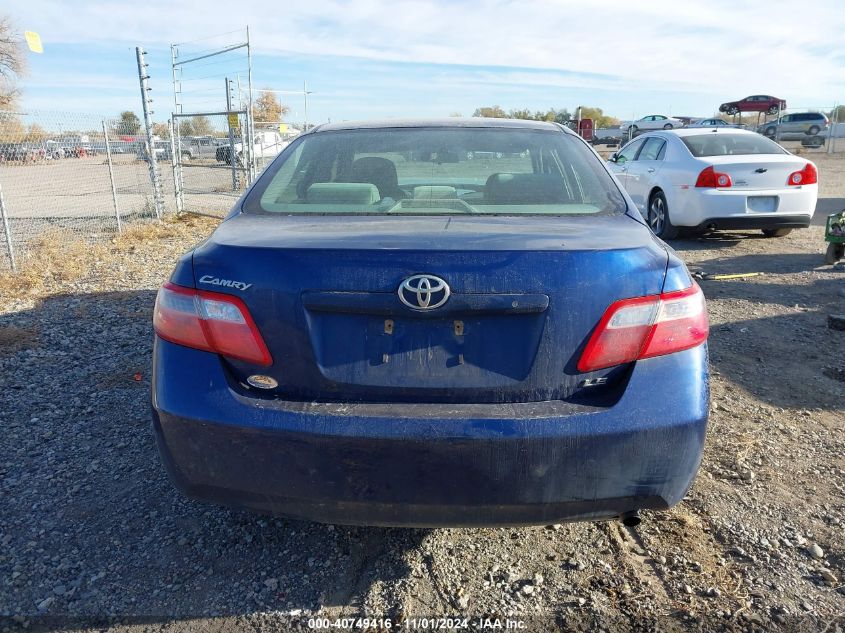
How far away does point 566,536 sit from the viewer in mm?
2562

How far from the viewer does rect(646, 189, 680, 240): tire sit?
29.6ft

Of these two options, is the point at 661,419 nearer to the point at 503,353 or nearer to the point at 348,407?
the point at 503,353

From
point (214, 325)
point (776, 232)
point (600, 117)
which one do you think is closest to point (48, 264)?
point (214, 325)

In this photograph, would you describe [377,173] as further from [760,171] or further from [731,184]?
[760,171]

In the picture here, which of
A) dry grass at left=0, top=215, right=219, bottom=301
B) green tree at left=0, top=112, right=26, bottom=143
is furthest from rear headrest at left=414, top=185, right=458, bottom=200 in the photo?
green tree at left=0, top=112, right=26, bottom=143

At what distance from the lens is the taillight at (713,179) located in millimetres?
8109

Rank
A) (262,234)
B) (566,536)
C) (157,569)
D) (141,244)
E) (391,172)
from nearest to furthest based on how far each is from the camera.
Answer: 1. (262,234)
2. (157,569)
3. (566,536)
4. (391,172)
5. (141,244)

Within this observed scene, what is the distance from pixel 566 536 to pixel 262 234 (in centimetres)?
→ 164

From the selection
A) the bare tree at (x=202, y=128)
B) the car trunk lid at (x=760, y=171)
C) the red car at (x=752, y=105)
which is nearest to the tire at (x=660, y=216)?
the car trunk lid at (x=760, y=171)

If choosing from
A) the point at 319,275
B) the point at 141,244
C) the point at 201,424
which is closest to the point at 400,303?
the point at 319,275

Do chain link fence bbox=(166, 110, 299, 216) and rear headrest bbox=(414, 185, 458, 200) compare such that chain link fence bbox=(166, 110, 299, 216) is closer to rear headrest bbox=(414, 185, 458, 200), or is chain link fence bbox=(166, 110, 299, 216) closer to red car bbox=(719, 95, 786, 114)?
rear headrest bbox=(414, 185, 458, 200)

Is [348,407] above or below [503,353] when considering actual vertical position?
below

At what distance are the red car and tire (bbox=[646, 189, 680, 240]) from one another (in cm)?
3970

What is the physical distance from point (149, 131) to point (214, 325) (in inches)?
438
